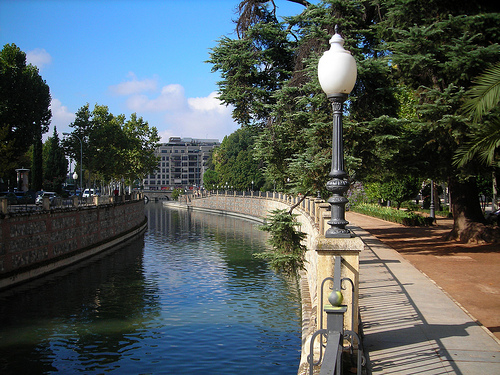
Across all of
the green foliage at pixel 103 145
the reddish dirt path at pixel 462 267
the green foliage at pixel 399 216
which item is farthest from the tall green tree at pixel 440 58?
the green foliage at pixel 103 145

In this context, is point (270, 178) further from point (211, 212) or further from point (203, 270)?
point (211, 212)

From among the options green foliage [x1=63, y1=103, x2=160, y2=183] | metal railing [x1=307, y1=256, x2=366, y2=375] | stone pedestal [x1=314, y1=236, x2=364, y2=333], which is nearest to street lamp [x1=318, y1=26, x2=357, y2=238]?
stone pedestal [x1=314, y1=236, x2=364, y2=333]

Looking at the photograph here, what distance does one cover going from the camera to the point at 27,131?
5203 cm

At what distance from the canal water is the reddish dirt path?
4838 mm

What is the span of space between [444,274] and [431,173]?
7.08 m

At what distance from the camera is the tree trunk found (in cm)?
2347

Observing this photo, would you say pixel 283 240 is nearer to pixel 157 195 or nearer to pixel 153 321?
pixel 153 321

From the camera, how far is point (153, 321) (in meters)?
18.1

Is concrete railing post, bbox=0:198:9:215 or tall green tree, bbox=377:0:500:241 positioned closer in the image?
tall green tree, bbox=377:0:500:241

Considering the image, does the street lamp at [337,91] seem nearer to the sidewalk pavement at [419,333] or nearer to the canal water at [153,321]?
the sidewalk pavement at [419,333]

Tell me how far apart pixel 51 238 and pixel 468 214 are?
2164 centimetres

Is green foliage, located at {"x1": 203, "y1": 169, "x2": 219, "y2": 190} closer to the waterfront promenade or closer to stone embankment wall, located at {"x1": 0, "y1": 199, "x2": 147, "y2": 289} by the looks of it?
stone embankment wall, located at {"x1": 0, "y1": 199, "x2": 147, "y2": 289}

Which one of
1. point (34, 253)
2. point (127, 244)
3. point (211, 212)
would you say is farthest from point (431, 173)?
point (211, 212)

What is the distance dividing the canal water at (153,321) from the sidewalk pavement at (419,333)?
12.4ft
